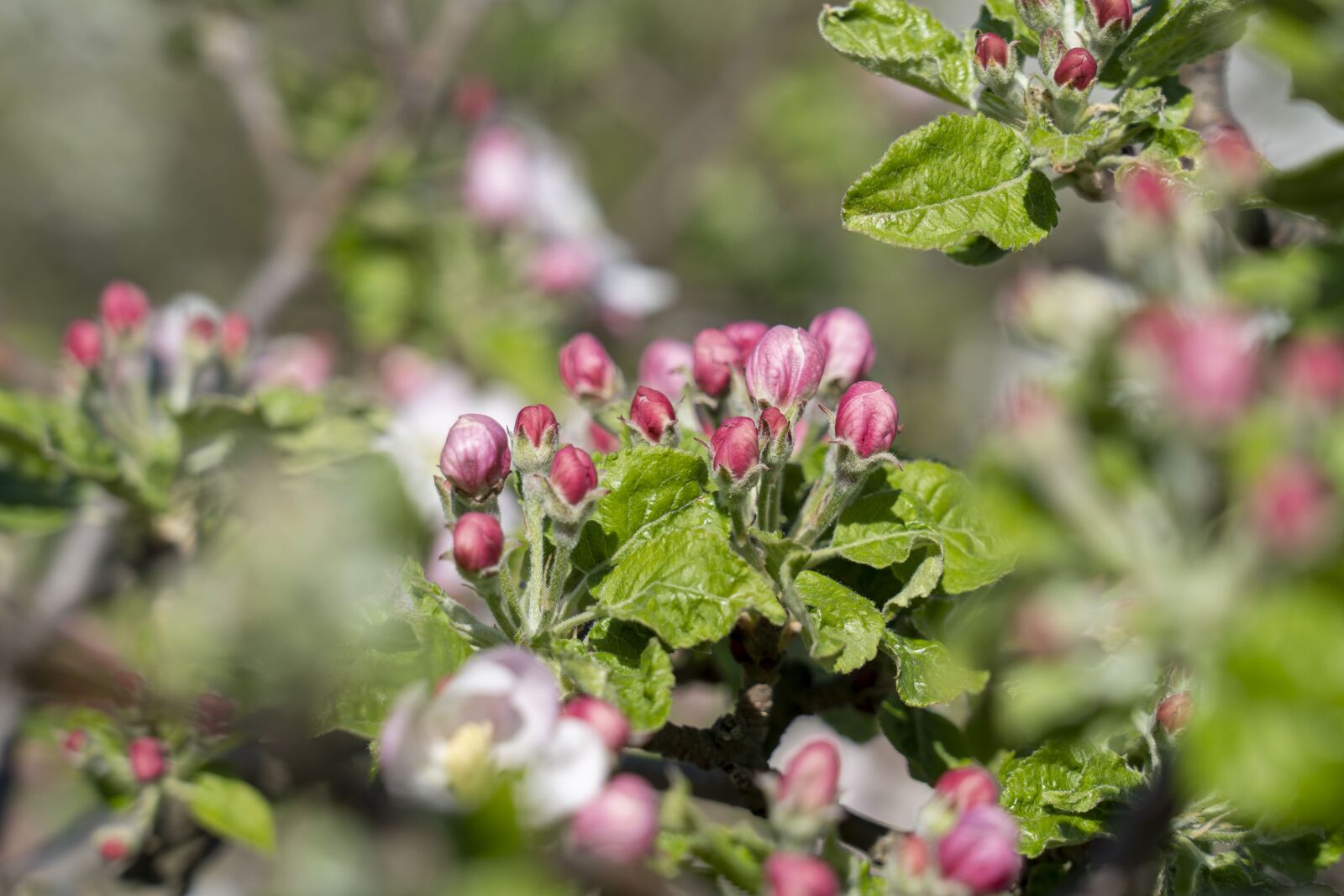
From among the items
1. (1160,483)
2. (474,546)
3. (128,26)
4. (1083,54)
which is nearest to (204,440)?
(474,546)

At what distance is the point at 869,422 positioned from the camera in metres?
0.85

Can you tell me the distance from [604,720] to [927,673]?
280mm

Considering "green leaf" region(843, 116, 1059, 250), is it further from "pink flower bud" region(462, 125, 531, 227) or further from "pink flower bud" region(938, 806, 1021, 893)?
"pink flower bud" region(462, 125, 531, 227)

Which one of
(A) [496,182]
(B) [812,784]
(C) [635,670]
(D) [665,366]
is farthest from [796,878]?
(A) [496,182]

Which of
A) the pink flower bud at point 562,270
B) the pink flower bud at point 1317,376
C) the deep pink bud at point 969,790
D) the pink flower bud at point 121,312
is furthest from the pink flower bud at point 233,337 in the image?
the pink flower bud at point 1317,376

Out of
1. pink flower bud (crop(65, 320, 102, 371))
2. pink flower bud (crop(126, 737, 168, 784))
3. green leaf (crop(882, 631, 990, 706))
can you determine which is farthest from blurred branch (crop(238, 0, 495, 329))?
green leaf (crop(882, 631, 990, 706))

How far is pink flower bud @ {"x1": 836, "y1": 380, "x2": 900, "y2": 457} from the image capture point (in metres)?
0.85

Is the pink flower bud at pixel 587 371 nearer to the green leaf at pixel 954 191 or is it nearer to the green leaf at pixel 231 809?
the green leaf at pixel 954 191

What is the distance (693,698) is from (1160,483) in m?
2.34

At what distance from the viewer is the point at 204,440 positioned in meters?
1.46

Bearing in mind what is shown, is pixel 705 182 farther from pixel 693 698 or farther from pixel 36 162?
pixel 36 162

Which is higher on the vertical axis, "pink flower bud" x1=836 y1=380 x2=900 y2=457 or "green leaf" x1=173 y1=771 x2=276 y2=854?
"pink flower bud" x1=836 y1=380 x2=900 y2=457

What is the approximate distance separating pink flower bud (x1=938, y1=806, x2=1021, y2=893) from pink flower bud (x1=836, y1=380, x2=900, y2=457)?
0.95 ft

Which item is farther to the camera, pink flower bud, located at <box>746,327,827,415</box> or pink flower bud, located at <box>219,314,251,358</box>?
pink flower bud, located at <box>219,314,251,358</box>
